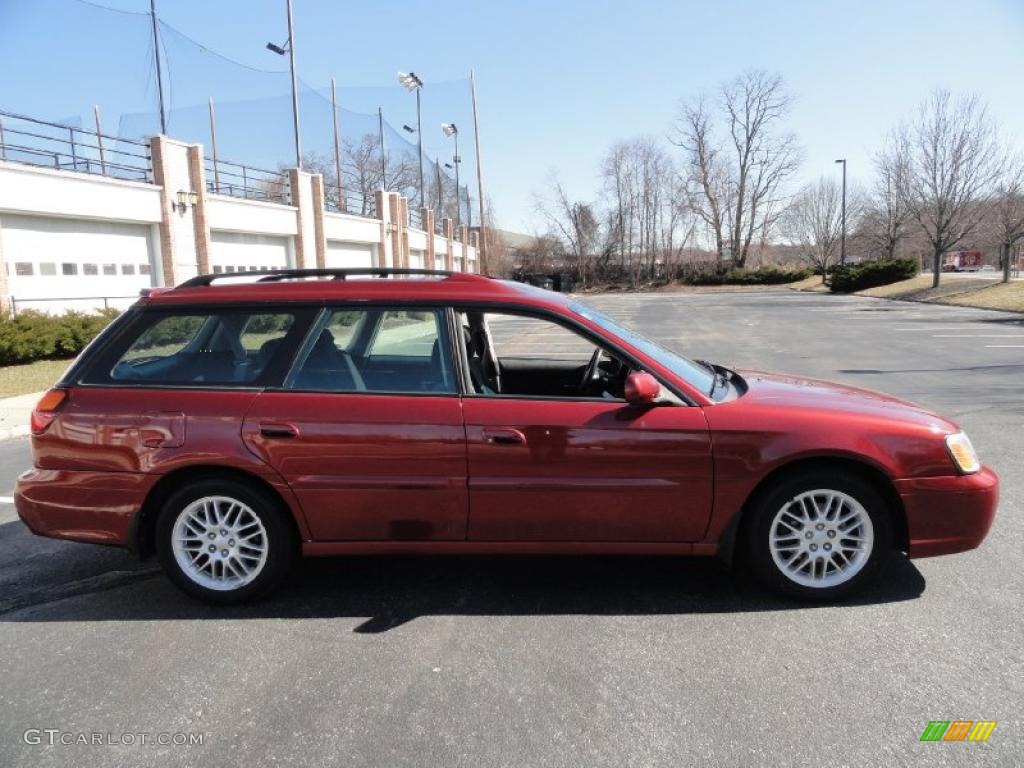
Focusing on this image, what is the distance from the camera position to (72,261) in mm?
18859

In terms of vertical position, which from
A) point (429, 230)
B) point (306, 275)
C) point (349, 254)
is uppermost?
point (429, 230)

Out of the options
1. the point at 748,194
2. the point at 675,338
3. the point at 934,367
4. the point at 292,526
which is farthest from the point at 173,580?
the point at 748,194

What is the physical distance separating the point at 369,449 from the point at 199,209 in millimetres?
22342

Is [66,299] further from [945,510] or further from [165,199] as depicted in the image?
[945,510]

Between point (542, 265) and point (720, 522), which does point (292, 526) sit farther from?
point (542, 265)

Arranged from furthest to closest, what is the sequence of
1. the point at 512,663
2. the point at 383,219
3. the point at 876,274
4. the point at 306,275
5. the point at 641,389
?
the point at 876,274 < the point at 383,219 < the point at 306,275 < the point at 641,389 < the point at 512,663

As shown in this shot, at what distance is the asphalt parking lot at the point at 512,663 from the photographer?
8.33 feet

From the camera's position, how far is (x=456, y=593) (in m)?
3.78

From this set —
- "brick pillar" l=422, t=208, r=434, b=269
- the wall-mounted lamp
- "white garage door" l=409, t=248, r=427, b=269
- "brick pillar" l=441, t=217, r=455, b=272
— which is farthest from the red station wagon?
"brick pillar" l=441, t=217, r=455, b=272

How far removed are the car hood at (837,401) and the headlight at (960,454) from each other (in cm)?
6

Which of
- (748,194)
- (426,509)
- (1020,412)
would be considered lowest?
(1020,412)

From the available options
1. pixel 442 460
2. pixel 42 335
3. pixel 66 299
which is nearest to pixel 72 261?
pixel 66 299

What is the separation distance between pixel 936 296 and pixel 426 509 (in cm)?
4089

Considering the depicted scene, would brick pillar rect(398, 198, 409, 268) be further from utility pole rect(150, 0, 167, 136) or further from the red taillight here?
the red taillight
